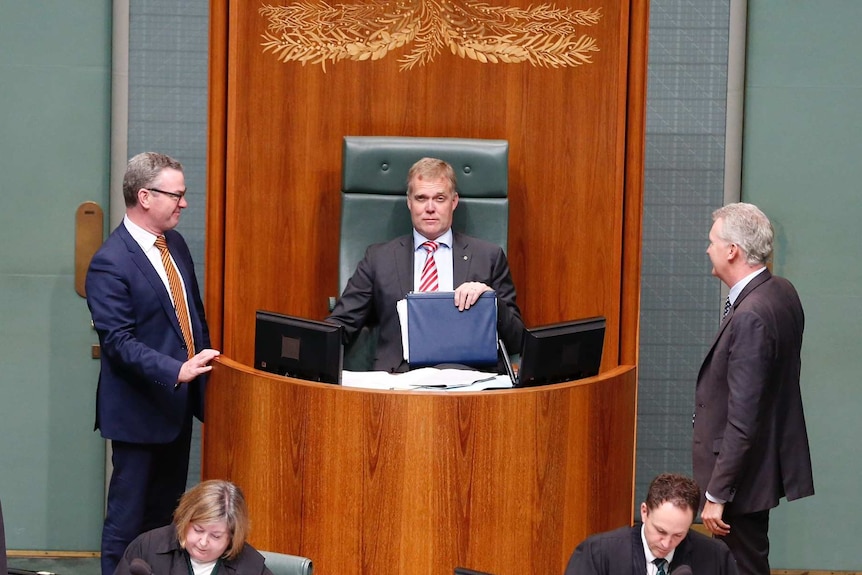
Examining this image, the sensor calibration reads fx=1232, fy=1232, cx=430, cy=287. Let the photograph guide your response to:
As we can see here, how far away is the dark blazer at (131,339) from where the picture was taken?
3725mm

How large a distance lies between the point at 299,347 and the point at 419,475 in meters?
0.49

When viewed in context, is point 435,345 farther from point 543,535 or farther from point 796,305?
point 796,305

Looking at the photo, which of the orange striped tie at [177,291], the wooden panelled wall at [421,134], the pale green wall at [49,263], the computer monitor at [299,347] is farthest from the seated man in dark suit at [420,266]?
the pale green wall at [49,263]

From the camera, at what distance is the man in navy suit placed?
147 inches

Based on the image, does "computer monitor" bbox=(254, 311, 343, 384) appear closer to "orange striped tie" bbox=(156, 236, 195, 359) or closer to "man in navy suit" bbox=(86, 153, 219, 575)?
"man in navy suit" bbox=(86, 153, 219, 575)

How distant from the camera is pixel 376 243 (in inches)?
167

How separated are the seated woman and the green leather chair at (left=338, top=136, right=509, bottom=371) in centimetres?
128

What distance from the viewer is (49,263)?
476 cm

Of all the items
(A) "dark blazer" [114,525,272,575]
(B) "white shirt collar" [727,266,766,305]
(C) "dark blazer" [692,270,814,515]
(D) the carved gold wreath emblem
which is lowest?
(A) "dark blazer" [114,525,272,575]

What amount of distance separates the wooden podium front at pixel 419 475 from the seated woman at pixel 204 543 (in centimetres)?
33

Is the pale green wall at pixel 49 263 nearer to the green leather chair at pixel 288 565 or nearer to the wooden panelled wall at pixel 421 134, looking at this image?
the wooden panelled wall at pixel 421 134

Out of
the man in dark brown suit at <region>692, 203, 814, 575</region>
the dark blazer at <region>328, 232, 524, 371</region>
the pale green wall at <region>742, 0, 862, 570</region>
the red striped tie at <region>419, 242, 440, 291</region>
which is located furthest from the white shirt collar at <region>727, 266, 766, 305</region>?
the pale green wall at <region>742, 0, 862, 570</region>

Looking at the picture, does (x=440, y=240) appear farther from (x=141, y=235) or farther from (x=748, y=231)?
(x=748, y=231)

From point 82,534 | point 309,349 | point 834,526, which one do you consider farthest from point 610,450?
point 82,534
